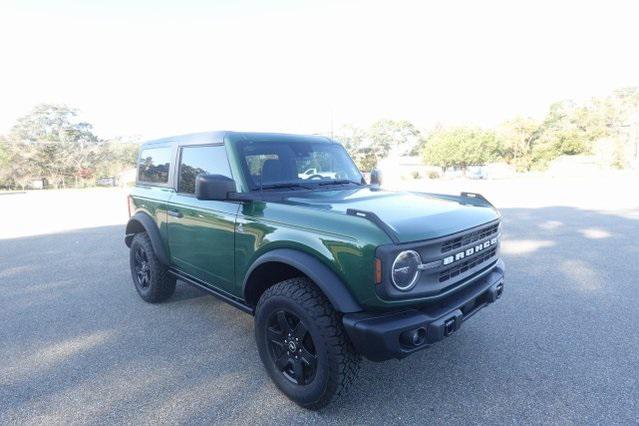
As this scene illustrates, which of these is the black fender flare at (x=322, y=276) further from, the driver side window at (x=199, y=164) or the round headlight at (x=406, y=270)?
the driver side window at (x=199, y=164)

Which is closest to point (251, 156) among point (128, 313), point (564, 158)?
point (128, 313)

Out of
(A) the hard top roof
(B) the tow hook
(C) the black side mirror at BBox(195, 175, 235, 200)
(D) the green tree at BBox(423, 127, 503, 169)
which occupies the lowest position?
(B) the tow hook

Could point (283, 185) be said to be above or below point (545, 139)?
below

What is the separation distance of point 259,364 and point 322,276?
129cm

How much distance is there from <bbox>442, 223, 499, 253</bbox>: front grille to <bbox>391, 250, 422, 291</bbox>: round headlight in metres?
0.28

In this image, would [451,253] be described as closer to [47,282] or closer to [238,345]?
[238,345]

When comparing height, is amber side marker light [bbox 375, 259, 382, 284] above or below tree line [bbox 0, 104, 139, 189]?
below

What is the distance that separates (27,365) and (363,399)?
2.80 m

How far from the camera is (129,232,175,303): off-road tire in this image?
14.3ft

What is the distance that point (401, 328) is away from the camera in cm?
225

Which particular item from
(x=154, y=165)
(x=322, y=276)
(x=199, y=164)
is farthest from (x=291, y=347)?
(x=154, y=165)

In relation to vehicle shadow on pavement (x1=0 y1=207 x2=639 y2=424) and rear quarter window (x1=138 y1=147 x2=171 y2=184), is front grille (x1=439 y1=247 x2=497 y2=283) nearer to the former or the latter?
vehicle shadow on pavement (x1=0 y1=207 x2=639 y2=424)

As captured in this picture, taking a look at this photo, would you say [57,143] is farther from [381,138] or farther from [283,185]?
[283,185]

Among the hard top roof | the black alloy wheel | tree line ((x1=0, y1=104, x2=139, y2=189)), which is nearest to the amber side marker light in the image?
the black alloy wheel
